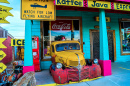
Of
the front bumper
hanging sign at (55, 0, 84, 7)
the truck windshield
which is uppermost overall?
hanging sign at (55, 0, 84, 7)

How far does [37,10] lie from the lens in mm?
4430

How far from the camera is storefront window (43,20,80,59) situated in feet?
24.8

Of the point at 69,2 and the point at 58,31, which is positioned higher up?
the point at 69,2

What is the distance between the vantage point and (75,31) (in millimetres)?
8039

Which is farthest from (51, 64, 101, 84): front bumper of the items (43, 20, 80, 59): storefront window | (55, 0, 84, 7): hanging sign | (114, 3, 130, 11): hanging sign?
(114, 3, 130, 11): hanging sign

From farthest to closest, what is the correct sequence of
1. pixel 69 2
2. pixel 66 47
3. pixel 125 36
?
pixel 125 36 → pixel 66 47 → pixel 69 2

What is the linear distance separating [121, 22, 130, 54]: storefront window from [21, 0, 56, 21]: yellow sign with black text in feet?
23.3

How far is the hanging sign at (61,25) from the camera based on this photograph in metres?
7.76

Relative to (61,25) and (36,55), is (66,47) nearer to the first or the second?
(36,55)

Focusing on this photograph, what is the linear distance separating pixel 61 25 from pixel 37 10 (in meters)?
3.55

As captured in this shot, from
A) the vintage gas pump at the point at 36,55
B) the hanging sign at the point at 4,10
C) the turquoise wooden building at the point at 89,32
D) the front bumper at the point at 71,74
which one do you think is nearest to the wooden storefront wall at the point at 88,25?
the turquoise wooden building at the point at 89,32

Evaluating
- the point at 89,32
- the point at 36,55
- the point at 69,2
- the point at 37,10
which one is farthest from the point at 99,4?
the point at 36,55

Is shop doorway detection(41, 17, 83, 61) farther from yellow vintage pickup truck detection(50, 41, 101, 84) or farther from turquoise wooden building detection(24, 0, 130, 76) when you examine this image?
yellow vintage pickup truck detection(50, 41, 101, 84)

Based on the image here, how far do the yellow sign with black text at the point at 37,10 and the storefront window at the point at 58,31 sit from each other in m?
3.11
